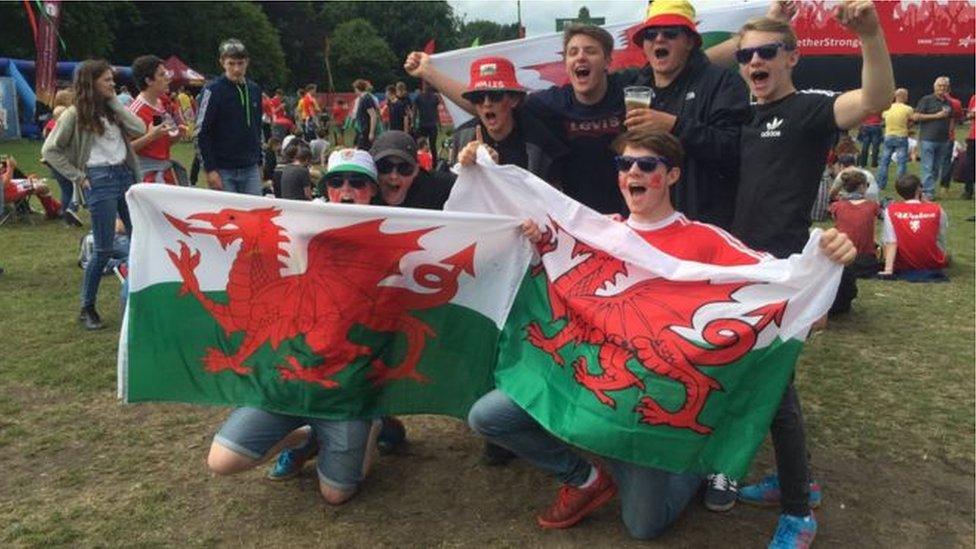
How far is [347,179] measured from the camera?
3.84 m

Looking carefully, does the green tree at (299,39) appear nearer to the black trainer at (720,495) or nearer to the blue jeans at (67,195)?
the blue jeans at (67,195)

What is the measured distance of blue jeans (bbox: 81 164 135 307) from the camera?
20.1ft

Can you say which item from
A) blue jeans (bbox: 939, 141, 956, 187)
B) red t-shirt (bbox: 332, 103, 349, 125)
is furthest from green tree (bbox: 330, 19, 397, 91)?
blue jeans (bbox: 939, 141, 956, 187)

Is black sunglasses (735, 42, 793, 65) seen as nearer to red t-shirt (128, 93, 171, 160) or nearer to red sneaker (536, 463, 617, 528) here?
red sneaker (536, 463, 617, 528)

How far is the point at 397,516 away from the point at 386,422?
672 mm

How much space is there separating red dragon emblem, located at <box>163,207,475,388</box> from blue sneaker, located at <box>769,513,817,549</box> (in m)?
1.79

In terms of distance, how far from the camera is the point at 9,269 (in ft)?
28.2

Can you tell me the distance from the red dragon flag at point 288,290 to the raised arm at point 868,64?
58.0 inches

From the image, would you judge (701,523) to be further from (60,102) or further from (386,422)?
(60,102)

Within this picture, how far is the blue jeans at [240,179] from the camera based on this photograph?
23.2 feet

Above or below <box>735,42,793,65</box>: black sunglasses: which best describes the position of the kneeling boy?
below

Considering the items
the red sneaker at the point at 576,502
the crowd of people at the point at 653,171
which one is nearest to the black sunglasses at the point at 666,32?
the crowd of people at the point at 653,171

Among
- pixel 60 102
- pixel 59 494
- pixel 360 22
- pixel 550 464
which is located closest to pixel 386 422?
Answer: pixel 550 464

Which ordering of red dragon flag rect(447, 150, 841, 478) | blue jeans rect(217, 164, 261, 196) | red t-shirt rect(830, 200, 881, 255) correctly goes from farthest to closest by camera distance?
red t-shirt rect(830, 200, 881, 255)
blue jeans rect(217, 164, 261, 196)
red dragon flag rect(447, 150, 841, 478)
